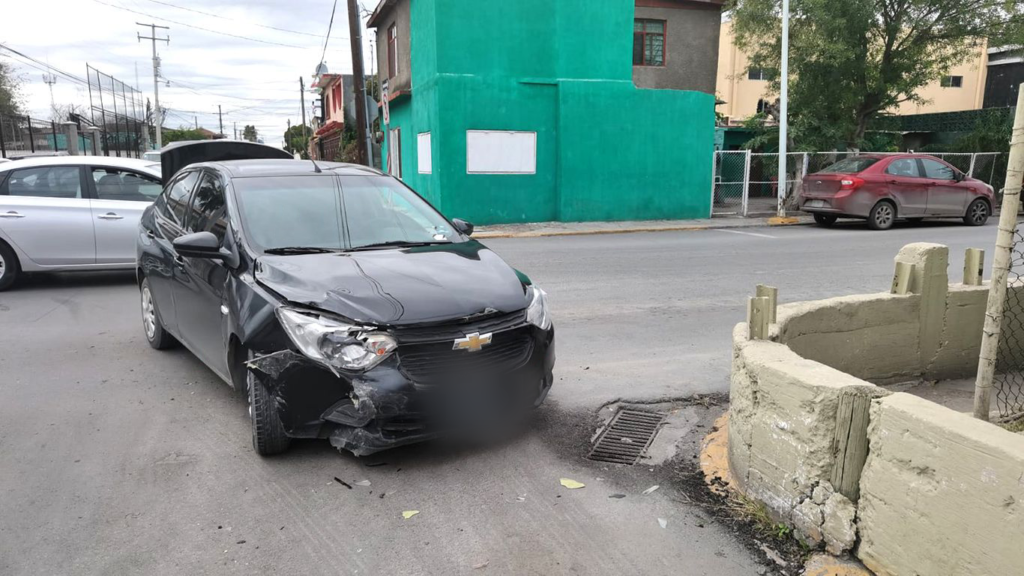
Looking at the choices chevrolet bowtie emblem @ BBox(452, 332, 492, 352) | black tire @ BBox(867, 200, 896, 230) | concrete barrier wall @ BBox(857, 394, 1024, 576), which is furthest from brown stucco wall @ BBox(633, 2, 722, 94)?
concrete barrier wall @ BBox(857, 394, 1024, 576)

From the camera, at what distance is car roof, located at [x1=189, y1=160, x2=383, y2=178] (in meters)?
5.25

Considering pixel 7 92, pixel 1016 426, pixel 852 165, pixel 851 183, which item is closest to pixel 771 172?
pixel 852 165

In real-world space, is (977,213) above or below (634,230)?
above

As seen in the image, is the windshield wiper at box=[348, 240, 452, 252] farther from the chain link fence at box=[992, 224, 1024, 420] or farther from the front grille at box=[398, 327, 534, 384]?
the chain link fence at box=[992, 224, 1024, 420]

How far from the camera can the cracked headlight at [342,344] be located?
3.70 m

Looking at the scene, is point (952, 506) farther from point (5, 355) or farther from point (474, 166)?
point (474, 166)

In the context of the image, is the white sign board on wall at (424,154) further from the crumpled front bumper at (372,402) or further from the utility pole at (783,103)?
the crumpled front bumper at (372,402)

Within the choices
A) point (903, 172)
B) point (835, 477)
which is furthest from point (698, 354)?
point (903, 172)

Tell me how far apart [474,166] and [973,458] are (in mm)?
15502

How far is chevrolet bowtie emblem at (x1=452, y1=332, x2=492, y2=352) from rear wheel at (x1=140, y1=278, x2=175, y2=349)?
3396 mm

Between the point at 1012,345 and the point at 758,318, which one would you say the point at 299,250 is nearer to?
the point at 758,318

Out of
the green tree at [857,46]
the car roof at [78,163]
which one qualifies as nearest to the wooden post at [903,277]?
the car roof at [78,163]

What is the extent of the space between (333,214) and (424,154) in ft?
45.9

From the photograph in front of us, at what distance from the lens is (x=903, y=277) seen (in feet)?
16.5
